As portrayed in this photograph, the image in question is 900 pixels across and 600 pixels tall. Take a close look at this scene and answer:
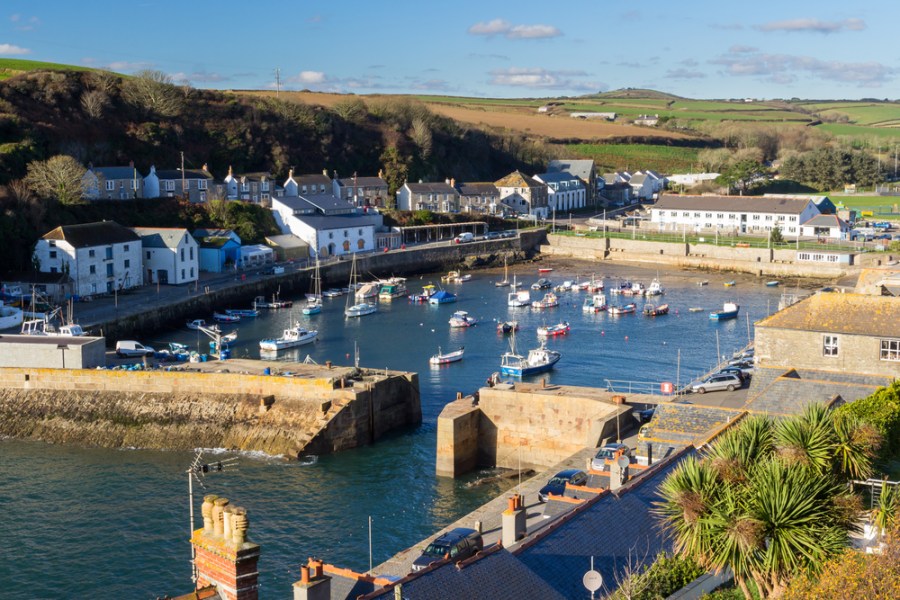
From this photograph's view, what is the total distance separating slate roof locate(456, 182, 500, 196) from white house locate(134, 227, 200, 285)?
139 feet

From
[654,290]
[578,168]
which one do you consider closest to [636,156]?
[578,168]

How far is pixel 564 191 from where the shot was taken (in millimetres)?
115312

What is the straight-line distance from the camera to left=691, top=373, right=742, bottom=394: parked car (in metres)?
34.4

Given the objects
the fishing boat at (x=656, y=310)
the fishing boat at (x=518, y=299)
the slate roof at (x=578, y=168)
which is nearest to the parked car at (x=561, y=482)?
the fishing boat at (x=656, y=310)

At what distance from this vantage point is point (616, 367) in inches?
1843

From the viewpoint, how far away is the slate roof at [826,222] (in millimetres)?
87562

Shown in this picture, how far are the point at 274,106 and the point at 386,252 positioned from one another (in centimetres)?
3782

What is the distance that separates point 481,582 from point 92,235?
52.0 m

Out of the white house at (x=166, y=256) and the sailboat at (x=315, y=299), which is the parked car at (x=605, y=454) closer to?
the sailboat at (x=315, y=299)

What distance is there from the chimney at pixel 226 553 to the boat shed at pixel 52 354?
1123 inches

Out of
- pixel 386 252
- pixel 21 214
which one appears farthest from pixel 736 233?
pixel 21 214

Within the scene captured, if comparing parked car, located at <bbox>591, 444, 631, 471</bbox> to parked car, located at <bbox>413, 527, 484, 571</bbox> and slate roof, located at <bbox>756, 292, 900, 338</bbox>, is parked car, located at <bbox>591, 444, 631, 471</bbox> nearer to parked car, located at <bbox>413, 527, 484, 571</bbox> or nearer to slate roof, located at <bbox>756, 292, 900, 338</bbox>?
parked car, located at <bbox>413, 527, 484, 571</bbox>

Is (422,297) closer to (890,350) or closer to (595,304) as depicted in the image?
(595,304)

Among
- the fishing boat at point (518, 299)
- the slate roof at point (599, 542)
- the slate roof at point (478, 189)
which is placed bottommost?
the fishing boat at point (518, 299)
